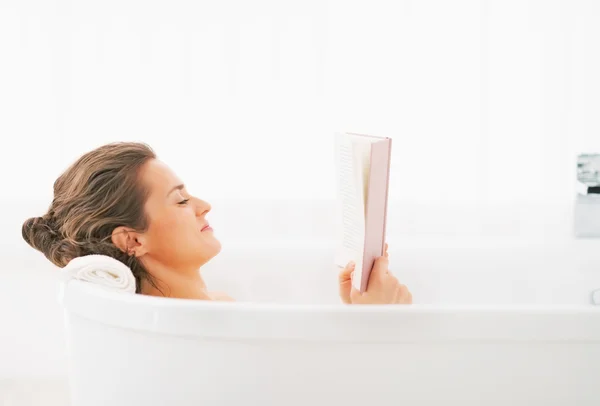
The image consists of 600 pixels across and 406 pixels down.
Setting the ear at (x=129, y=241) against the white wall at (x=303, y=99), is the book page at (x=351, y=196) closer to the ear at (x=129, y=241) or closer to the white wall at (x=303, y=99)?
the ear at (x=129, y=241)

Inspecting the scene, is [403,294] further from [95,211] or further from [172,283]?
[95,211]

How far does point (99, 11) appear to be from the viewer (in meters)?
2.70

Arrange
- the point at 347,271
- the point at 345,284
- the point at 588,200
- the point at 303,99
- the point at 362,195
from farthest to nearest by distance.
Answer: the point at 303,99, the point at 588,200, the point at 345,284, the point at 347,271, the point at 362,195

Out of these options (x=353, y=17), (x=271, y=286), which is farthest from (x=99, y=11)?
(x=271, y=286)

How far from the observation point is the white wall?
2670 millimetres

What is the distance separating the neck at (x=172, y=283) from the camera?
5.81ft

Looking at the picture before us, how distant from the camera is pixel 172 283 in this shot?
5.90 feet

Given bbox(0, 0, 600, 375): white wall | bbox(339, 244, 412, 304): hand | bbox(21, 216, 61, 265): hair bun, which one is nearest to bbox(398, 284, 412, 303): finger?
bbox(339, 244, 412, 304): hand

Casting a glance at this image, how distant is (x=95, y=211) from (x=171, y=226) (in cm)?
16

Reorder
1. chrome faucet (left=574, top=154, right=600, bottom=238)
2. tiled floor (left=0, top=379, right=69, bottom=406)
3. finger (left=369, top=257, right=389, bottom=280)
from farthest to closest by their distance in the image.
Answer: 1. chrome faucet (left=574, top=154, right=600, bottom=238)
2. tiled floor (left=0, top=379, right=69, bottom=406)
3. finger (left=369, top=257, right=389, bottom=280)

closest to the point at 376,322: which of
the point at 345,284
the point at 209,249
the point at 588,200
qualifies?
the point at 345,284

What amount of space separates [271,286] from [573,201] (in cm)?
100

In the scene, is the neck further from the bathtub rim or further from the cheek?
the bathtub rim

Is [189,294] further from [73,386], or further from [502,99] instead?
[502,99]
